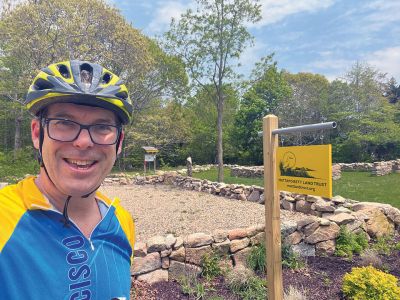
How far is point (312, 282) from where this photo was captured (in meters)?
4.20

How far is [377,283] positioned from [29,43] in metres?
15.1

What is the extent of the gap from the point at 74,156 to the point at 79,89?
11.0 inches

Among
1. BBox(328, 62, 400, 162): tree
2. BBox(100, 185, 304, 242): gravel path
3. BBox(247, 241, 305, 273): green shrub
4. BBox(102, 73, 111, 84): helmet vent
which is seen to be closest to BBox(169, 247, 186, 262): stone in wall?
BBox(247, 241, 305, 273): green shrub


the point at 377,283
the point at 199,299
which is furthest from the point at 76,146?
the point at 377,283

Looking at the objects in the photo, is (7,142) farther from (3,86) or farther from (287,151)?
(287,151)

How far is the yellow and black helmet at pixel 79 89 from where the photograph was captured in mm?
1267

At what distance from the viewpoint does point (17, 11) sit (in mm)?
13430

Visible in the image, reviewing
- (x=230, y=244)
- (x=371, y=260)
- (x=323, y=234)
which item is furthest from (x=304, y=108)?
(x=230, y=244)

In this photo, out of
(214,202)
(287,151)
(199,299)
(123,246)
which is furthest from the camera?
(214,202)

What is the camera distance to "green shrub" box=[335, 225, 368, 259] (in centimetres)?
514

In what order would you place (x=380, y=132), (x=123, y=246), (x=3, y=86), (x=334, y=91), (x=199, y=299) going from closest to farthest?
1. (x=123, y=246)
2. (x=199, y=299)
3. (x=3, y=86)
4. (x=380, y=132)
5. (x=334, y=91)

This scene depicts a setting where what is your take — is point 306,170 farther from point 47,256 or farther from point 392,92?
point 392,92

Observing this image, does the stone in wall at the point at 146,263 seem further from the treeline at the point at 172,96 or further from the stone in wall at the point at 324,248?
the treeline at the point at 172,96

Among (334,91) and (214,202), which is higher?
(334,91)
